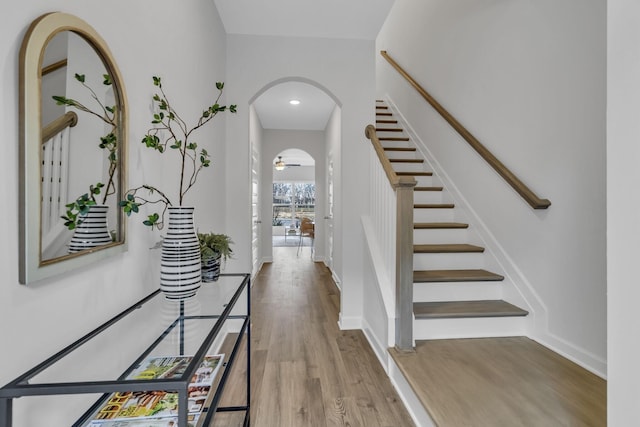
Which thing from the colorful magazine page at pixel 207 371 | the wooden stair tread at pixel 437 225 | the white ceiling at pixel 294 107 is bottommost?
the colorful magazine page at pixel 207 371

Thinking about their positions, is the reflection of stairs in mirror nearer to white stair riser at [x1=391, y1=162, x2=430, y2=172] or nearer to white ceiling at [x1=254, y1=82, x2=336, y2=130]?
white stair riser at [x1=391, y1=162, x2=430, y2=172]

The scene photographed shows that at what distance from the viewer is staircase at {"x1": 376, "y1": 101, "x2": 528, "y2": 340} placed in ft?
6.99

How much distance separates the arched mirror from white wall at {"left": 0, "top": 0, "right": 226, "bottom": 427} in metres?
0.02

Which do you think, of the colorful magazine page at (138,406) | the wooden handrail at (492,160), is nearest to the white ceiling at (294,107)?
the wooden handrail at (492,160)

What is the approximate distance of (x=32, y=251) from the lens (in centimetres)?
70

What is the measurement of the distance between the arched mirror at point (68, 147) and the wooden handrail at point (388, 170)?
1457mm

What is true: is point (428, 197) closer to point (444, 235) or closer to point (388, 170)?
point (444, 235)

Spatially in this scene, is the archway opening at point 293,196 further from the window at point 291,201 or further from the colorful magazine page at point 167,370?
the colorful magazine page at point 167,370

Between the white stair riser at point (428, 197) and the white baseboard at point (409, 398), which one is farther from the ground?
the white stair riser at point (428, 197)

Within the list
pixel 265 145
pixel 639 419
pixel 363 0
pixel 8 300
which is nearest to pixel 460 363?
pixel 639 419

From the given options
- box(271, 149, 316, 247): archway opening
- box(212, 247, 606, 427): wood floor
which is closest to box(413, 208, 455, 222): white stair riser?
box(212, 247, 606, 427): wood floor

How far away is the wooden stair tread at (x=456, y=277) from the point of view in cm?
231

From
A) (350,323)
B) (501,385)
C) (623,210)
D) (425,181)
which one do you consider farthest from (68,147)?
(425,181)

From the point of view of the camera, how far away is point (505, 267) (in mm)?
2371
